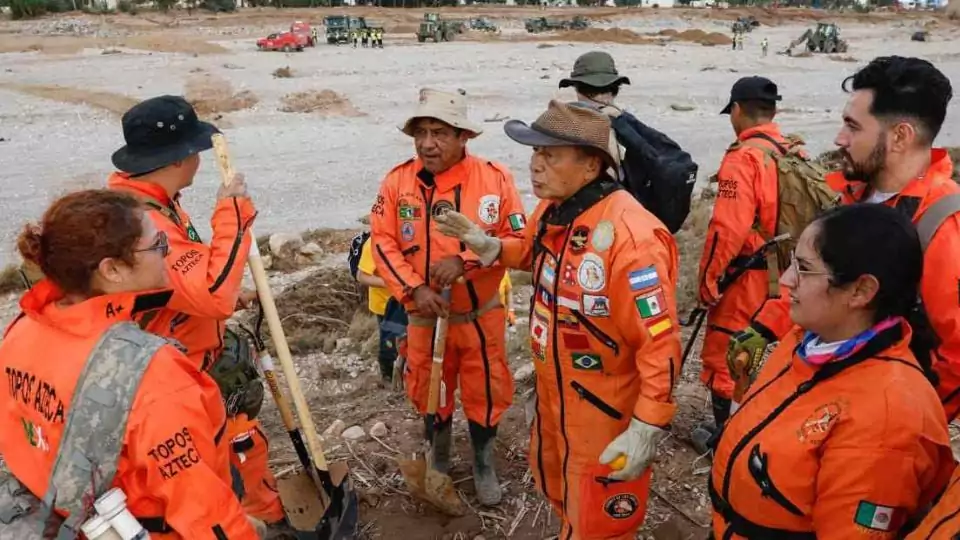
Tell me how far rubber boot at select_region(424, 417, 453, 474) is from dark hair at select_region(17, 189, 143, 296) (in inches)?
99.1

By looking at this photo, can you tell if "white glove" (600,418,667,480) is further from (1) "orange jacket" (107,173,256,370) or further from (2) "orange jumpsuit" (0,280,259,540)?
(1) "orange jacket" (107,173,256,370)

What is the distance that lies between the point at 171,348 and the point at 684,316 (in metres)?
5.35

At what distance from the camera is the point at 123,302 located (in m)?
2.33

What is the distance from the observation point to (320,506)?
4.06 metres

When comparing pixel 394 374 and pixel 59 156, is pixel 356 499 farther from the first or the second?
pixel 59 156

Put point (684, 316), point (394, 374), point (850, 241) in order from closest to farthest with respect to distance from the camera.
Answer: point (850, 241) → point (394, 374) → point (684, 316)

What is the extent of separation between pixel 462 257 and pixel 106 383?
225 cm

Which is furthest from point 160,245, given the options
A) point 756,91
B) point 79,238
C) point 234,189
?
point 756,91

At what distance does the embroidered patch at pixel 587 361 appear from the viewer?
3121 mm

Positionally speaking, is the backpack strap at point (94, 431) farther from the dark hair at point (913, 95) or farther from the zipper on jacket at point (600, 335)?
the dark hair at point (913, 95)

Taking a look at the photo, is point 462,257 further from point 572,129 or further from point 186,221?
point 186,221

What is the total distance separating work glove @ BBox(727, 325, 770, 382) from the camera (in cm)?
290

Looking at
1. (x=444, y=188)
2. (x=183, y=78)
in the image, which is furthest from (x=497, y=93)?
(x=444, y=188)

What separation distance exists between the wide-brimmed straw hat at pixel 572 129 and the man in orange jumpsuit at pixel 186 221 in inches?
51.2
